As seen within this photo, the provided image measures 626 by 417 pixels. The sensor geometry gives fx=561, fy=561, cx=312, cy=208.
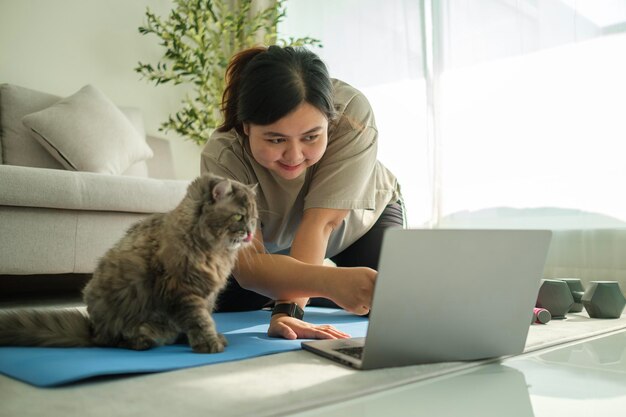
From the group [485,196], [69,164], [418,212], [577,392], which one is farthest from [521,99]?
[69,164]

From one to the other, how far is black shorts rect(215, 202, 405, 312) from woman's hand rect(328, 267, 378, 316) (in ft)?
2.98

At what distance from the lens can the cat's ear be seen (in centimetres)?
142

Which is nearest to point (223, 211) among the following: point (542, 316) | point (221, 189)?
point (221, 189)

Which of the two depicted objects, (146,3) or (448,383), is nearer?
(448,383)

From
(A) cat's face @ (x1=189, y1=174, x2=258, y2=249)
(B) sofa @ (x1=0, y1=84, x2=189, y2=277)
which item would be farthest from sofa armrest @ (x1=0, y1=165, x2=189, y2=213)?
(A) cat's face @ (x1=189, y1=174, x2=258, y2=249)

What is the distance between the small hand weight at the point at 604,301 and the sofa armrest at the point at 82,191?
80.7 inches

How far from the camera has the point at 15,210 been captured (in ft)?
8.18

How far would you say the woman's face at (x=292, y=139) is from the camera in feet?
5.21

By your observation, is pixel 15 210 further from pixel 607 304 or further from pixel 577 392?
pixel 607 304

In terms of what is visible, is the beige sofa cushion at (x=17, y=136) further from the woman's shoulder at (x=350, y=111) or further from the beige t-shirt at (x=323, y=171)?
the woman's shoulder at (x=350, y=111)

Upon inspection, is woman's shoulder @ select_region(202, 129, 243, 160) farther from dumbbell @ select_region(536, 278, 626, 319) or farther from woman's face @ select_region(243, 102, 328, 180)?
dumbbell @ select_region(536, 278, 626, 319)

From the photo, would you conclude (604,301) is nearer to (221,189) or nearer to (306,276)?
(306,276)

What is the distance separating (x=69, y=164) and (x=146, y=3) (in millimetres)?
1713

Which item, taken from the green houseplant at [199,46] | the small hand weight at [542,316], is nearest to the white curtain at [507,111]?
the green houseplant at [199,46]
